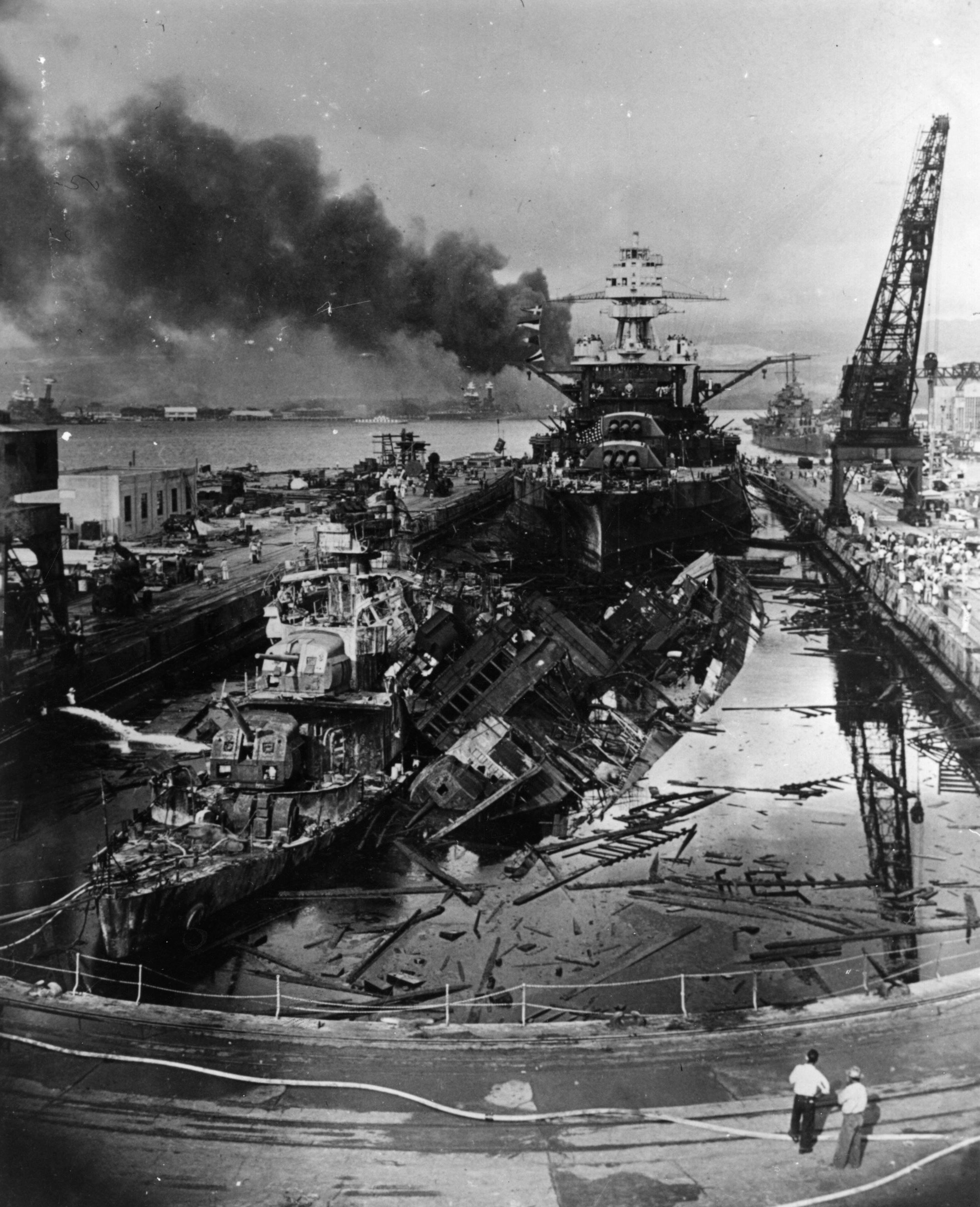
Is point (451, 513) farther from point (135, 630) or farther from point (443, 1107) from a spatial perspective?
point (443, 1107)

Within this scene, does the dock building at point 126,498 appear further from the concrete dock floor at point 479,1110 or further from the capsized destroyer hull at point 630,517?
the concrete dock floor at point 479,1110

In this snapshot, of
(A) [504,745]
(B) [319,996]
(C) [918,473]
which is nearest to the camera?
(B) [319,996]

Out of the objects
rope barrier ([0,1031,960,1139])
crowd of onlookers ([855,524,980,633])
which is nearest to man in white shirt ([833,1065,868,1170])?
rope barrier ([0,1031,960,1139])

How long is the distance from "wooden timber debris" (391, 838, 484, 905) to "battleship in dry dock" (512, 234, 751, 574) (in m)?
30.3

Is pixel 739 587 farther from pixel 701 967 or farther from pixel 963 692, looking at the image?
pixel 701 967

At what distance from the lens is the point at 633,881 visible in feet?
53.1

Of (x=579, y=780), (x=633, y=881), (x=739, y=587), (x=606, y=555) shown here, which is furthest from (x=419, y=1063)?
(x=606, y=555)

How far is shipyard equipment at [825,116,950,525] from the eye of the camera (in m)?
41.1

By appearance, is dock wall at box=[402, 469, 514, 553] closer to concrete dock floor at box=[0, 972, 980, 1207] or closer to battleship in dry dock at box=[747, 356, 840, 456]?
concrete dock floor at box=[0, 972, 980, 1207]

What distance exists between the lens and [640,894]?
15.7 metres

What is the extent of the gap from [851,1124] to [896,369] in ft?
142

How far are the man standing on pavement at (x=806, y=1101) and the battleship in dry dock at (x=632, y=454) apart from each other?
1521 inches

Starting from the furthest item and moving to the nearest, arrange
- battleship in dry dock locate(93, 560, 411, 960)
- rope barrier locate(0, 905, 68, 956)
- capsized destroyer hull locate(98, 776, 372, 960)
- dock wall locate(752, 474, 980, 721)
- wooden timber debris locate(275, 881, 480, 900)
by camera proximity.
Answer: dock wall locate(752, 474, 980, 721), wooden timber debris locate(275, 881, 480, 900), battleship in dry dock locate(93, 560, 411, 960), capsized destroyer hull locate(98, 776, 372, 960), rope barrier locate(0, 905, 68, 956)

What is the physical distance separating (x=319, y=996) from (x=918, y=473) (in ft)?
125
